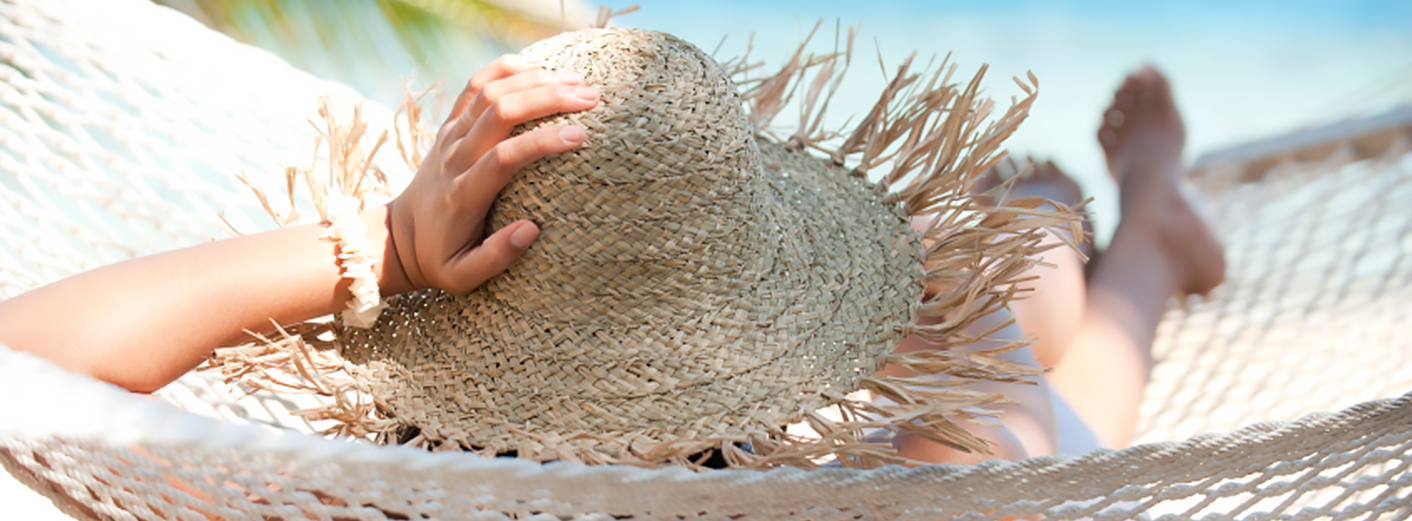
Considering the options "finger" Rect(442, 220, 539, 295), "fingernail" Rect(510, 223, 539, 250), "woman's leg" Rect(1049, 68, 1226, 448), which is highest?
"woman's leg" Rect(1049, 68, 1226, 448)

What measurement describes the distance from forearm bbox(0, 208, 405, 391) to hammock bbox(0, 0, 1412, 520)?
0.7 inches

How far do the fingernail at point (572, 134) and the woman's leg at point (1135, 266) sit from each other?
0.66 meters

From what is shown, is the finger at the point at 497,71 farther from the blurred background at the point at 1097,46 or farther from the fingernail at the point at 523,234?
the blurred background at the point at 1097,46

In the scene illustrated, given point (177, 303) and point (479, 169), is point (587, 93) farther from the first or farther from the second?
point (177, 303)

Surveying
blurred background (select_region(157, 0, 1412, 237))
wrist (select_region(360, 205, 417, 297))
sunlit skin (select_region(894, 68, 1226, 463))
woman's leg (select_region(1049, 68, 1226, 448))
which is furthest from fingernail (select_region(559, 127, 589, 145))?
blurred background (select_region(157, 0, 1412, 237))

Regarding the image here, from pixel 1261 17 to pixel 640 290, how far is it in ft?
14.1

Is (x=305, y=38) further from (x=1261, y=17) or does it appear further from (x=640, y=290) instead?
(x=1261, y=17)

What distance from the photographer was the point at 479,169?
0.48 metres

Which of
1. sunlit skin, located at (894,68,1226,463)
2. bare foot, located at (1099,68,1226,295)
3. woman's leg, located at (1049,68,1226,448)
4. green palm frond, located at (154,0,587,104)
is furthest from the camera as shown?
green palm frond, located at (154,0,587,104)

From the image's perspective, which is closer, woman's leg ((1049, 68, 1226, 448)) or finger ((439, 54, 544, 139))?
finger ((439, 54, 544, 139))

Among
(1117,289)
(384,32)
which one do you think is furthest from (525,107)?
(384,32)

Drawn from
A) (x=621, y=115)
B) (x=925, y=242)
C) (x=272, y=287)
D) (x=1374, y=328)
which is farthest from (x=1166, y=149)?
(x=272, y=287)

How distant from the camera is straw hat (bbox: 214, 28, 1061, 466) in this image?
0.48 m

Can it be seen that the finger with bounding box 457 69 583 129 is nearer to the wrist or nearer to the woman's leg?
the wrist
